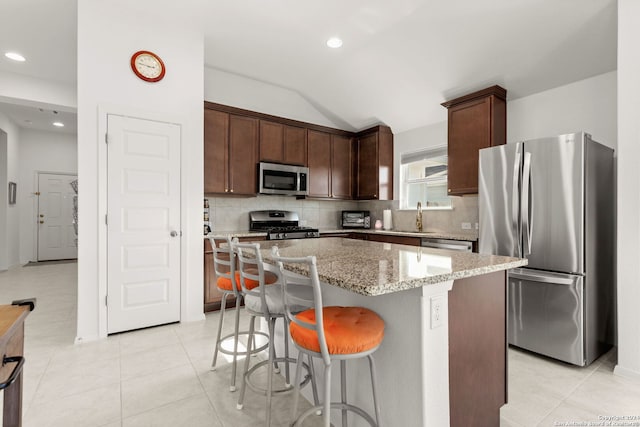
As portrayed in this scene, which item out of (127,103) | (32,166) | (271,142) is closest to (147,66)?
(127,103)

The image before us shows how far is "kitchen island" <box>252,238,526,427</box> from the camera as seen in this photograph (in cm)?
122

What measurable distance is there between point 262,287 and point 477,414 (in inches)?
46.7

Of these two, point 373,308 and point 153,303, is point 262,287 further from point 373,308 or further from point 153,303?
point 153,303

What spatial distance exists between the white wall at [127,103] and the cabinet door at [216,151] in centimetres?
50

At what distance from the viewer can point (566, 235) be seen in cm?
240

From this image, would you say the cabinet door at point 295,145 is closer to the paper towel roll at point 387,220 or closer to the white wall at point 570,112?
the paper towel roll at point 387,220

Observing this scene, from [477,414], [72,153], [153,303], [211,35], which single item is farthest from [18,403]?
[72,153]

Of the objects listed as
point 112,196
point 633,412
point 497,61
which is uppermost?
point 497,61

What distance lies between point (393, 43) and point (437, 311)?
10.4 feet

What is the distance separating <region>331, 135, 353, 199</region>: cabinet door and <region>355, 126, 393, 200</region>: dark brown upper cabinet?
0.20 m

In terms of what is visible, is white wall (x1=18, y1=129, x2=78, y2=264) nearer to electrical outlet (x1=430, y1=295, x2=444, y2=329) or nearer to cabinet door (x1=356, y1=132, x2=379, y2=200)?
cabinet door (x1=356, y1=132, x2=379, y2=200)

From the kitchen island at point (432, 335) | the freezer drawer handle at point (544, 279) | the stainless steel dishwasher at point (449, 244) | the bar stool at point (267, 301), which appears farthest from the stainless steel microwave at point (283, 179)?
the freezer drawer handle at point (544, 279)

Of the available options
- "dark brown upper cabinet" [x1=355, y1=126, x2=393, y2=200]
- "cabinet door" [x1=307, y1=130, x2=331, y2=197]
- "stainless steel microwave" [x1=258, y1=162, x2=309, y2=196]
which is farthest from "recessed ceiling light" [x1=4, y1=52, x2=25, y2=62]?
"dark brown upper cabinet" [x1=355, y1=126, x2=393, y2=200]

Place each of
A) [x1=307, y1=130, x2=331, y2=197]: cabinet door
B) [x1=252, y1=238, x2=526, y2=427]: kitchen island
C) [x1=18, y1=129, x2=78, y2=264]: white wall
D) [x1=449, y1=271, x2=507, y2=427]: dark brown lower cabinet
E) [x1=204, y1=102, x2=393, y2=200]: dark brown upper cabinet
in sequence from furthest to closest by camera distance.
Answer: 1. [x1=18, y1=129, x2=78, y2=264]: white wall
2. [x1=307, y1=130, x2=331, y2=197]: cabinet door
3. [x1=204, y1=102, x2=393, y2=200]: dark brown upper cabinet
4. [x1=449, y1=271, x2=507, y2=427]: dark brown lower cabinet
5. [x1=252, y1=238, x2=526, y2=427]: kitchen island
